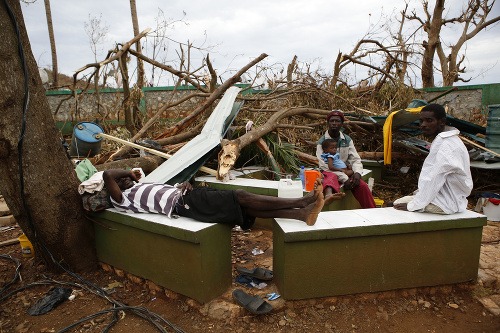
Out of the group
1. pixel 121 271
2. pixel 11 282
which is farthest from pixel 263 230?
pixel 11 282

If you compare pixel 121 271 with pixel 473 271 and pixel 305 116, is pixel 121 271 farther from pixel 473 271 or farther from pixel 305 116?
pixel 305 116

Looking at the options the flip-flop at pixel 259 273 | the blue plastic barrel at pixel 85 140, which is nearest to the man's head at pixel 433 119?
the flip-flop at pixel 259 273

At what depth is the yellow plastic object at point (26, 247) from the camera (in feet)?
12.5

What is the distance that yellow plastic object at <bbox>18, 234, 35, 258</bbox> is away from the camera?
3.81 metres

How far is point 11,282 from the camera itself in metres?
3.38

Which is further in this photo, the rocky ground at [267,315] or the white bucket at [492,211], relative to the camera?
the white bucket at [492,211]

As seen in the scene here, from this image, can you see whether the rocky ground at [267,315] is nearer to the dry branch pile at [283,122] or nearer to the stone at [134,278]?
the stone at [134,278]

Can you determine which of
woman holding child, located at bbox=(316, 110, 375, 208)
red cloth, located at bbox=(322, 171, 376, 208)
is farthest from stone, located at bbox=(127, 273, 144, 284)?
red cloth, located at bbox=(322, 171, 376, 208)

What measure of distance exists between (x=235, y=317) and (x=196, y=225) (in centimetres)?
82

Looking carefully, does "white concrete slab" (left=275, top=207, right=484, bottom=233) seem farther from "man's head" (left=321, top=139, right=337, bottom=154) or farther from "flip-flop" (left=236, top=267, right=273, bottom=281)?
"man's head" (left=321, top=139, right=337, bottom=154)

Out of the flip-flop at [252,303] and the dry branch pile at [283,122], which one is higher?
the dry branch pile at [283,122]

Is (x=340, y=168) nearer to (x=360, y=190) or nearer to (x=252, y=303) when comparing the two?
(x=360, y=190)

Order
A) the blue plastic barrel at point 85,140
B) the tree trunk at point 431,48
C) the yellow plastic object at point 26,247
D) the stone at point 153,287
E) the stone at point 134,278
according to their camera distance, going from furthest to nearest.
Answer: the tree trunk at point 431,48 < the blue plastic barrel at point 85,140 < the yellow plastic object at point 26,247 < the stone at point 134,278 < the stone at point 153,287

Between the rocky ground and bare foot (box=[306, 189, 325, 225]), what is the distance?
0.71 meters
